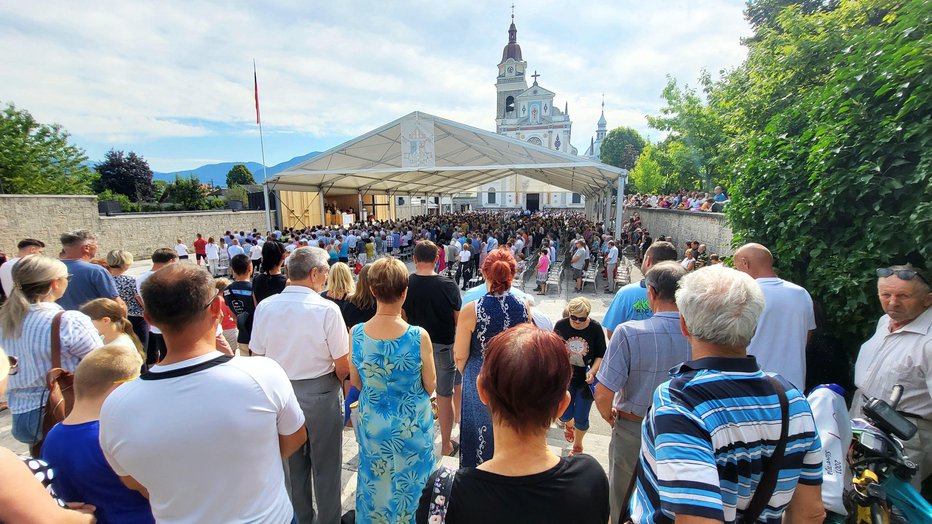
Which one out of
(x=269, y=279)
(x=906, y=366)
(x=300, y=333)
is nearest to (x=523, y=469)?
(x=300, y=333)

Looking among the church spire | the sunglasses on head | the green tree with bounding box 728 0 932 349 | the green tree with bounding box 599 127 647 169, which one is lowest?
the sunglasses on head

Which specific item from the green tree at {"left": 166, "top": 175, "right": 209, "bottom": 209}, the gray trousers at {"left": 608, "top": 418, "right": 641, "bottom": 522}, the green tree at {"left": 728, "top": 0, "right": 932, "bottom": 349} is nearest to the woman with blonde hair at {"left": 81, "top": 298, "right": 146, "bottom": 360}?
the gray trousers at {"left": 608, "top": 418, "right": 641, "bottom": 522}

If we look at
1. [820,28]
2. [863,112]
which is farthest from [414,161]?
[863,112]

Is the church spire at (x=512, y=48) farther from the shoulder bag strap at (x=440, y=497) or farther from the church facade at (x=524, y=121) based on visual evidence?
the shoulder bag strap at (x=440, y=497)

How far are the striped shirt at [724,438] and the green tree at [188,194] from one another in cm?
3222

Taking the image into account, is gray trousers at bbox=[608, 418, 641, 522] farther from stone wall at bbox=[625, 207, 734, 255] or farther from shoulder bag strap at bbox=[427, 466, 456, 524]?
stone wall at bbox=[625, 207, 734, 255]

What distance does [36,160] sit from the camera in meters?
20.8

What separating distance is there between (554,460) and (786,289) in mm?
2602

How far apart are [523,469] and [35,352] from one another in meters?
3.07

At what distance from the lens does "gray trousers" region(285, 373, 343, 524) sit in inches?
95.3

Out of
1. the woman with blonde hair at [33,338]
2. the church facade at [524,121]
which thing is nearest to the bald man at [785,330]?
the woman with blonde hair at [33,338]

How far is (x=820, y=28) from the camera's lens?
4875 mm

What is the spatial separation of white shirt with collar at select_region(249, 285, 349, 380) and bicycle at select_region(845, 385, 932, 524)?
293 centimetres

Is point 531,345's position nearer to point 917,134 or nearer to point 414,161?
point 917,134
